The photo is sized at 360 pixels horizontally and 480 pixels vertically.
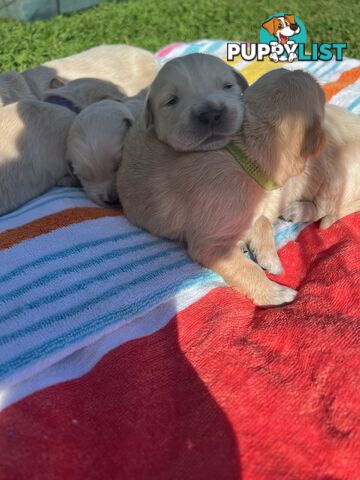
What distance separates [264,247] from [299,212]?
61cm

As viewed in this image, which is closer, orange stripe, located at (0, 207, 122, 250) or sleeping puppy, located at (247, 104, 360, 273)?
orange stripe, located at (0, 207, 122, 250)

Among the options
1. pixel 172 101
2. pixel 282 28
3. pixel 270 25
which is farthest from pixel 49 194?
pixel 270 25

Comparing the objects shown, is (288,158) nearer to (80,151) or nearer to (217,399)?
(217,399)

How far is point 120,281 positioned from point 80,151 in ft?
4.78

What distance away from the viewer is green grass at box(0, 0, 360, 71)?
766 cm

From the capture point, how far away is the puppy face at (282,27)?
7.77 m

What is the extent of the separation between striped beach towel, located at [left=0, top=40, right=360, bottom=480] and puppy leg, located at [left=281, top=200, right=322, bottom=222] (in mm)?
397

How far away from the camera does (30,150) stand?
4137 millimetres

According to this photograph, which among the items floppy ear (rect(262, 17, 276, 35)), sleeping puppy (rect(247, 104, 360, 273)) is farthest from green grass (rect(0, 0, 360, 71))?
sleeping puppy (rect(247, 104, 360, 273))

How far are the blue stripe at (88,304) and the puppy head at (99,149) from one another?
40.9 inches

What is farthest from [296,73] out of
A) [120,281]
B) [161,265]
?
[120,281]

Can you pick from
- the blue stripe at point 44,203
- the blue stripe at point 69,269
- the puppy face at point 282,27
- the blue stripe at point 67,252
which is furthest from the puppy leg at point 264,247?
the puppy face at point 282,27

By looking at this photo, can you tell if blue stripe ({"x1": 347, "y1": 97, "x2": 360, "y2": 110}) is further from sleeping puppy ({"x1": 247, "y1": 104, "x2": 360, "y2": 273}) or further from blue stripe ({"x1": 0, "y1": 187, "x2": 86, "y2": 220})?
blue stripe ({"x1": 0, "y1": 187, "x2": 86, "y2": 220})

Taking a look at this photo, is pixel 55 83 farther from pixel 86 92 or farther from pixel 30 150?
pixel 30 150
